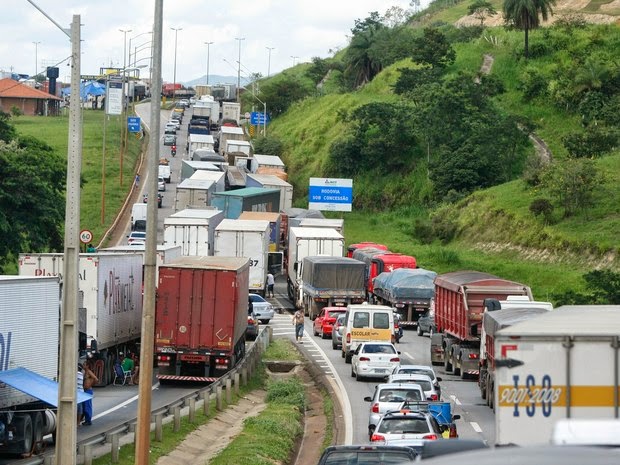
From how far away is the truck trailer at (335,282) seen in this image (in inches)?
2233

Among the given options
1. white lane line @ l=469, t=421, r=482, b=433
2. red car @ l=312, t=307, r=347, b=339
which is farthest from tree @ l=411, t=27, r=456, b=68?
white lane line @ l=469, t=421, r=482, b=433

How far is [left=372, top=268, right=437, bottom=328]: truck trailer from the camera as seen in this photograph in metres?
55.7

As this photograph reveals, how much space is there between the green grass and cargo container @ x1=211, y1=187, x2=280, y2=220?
8.99 metres

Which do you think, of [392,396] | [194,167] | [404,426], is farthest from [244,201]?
[404,426]

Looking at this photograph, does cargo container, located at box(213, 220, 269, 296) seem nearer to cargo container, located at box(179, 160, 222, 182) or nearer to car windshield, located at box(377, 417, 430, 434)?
cargo container, located at box(179, 160, 222, 182)

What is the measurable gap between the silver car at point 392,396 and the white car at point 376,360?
369 inches

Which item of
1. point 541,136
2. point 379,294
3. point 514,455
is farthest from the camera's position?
point 541,136

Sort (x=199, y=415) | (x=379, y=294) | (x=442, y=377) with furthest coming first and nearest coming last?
1. (x=379, y=294)
2. (x=442, y=377)
3. (x=199, y=415)

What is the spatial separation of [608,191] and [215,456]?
50.3 metres

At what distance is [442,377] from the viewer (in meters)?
40.5

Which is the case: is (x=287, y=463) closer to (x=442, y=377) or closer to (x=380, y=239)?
(x=442, y=377)

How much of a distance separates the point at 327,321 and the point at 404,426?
30.2 meters

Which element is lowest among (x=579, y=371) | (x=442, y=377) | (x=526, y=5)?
(x=442, y=377)

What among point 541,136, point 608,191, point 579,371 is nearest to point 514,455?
point 579,371
